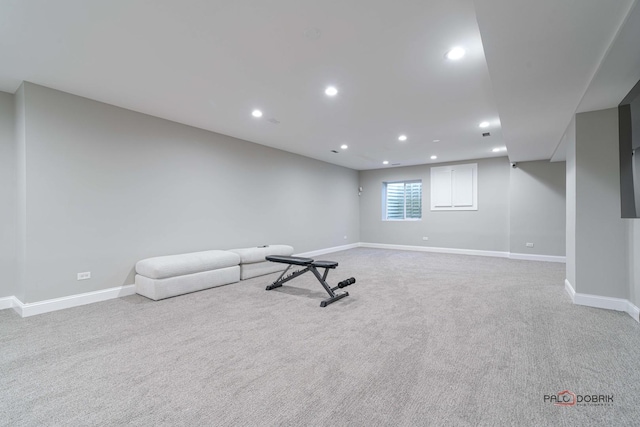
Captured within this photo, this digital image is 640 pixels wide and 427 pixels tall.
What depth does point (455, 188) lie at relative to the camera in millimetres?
8117

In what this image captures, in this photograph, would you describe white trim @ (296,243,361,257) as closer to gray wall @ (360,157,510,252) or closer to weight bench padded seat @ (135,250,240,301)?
gray wall @ (360,157,510,252)

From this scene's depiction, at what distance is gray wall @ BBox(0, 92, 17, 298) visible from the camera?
3469mm

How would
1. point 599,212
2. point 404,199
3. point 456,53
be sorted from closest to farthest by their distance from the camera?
1. point 456,53
2. point 599,212
3. point 404,199

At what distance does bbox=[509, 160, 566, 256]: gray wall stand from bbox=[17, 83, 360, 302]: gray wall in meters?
6.06

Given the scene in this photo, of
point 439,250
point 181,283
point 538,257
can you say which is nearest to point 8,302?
point 181,283

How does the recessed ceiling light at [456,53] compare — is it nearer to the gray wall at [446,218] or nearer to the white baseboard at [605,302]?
the white baseboard at [605,302]

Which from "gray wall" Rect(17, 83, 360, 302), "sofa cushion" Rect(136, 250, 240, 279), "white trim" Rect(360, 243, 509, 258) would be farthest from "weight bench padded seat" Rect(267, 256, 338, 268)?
"white trim" Rect(360, 243, 509, 258)

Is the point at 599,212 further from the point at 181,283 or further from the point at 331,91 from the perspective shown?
the point at 181,283

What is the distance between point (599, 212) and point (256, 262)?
16.1 ft

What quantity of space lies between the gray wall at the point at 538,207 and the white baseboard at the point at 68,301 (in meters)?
8.32

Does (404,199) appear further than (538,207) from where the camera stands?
Yes

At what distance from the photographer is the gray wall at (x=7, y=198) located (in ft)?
11.4

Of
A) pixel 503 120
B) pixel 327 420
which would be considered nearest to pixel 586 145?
pixel 503 120

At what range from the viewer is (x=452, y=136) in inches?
Answer: 217
